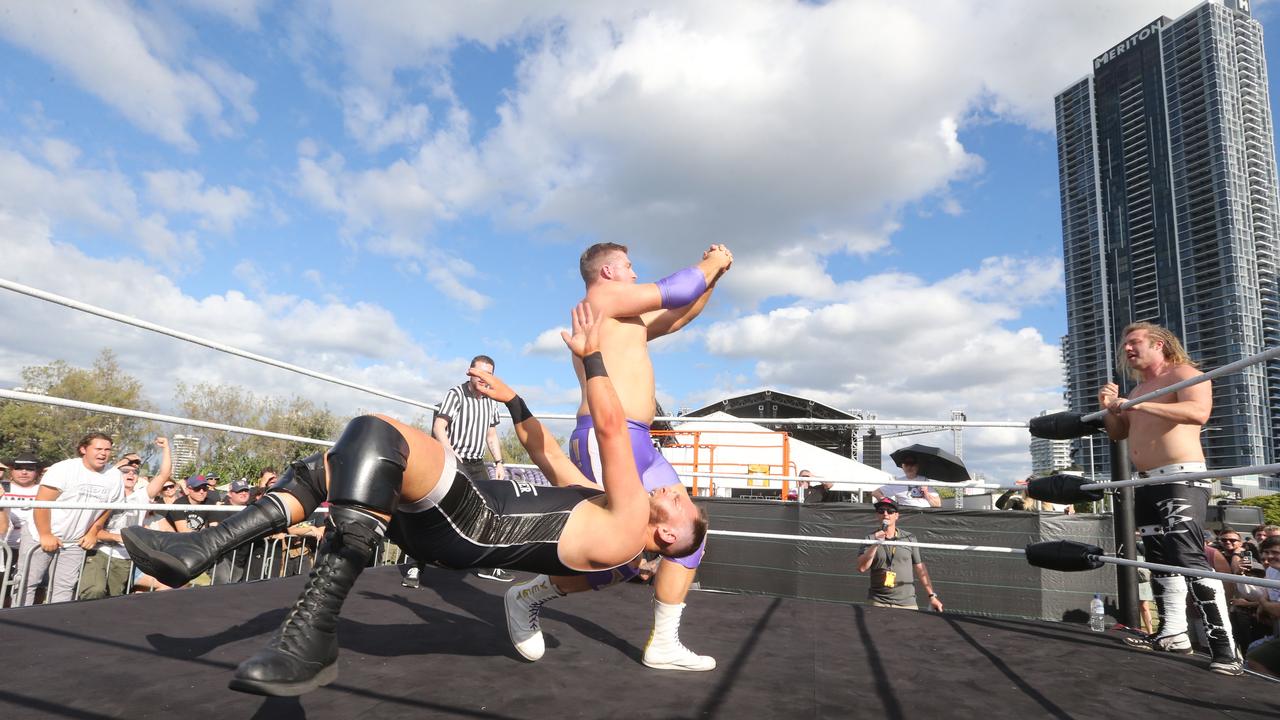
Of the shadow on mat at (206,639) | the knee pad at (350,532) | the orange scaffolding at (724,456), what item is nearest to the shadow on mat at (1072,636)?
the orange scaffolding at (724,456)

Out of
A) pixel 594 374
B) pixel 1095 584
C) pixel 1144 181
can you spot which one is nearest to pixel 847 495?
pixel 1095 584

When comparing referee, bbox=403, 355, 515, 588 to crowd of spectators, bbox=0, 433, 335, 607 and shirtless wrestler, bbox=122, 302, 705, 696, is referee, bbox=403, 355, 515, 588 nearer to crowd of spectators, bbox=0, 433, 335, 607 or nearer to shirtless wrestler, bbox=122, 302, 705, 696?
crowd of spectators, bbox=0, 433, 335, 607

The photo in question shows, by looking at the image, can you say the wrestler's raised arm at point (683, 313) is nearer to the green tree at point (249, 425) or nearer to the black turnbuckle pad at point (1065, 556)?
the black turnbuckle pad at point (1065, 556)

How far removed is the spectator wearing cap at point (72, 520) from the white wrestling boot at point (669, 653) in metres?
3.38

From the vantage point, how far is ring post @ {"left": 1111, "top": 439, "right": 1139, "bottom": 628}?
3.00 meters

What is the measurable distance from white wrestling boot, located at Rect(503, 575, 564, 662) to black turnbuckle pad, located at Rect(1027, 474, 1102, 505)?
1883 mm

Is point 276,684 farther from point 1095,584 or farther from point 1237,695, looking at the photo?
point 1095,584

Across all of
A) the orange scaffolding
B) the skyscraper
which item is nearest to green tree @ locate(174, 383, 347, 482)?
the orange scaffolding

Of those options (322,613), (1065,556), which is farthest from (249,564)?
(1065,556)

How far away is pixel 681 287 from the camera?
2068mm

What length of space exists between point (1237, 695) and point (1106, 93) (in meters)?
69.1

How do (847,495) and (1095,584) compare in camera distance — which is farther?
(847,495)

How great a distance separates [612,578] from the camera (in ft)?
6.61

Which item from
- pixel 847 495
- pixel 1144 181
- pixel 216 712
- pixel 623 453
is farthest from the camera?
pixel 1144 181
